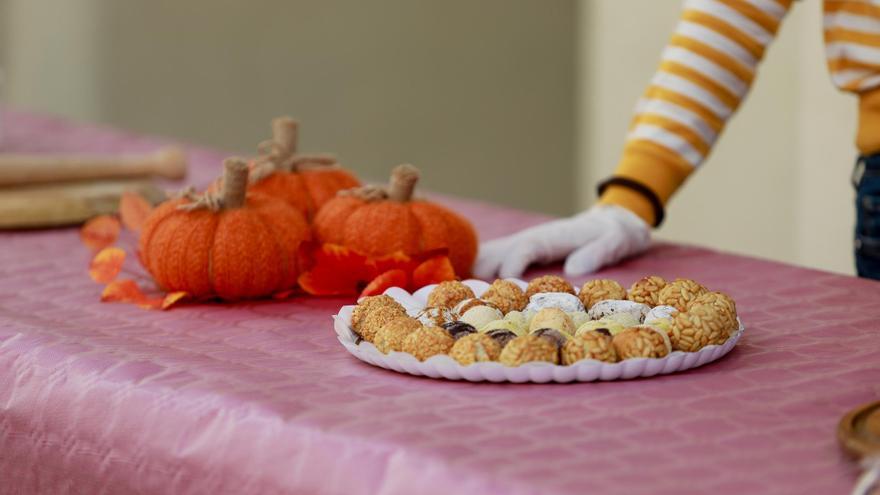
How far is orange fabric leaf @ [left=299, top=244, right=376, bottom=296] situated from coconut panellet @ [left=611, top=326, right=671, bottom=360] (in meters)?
0.34

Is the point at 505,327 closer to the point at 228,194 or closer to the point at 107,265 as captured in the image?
the point at 228,194

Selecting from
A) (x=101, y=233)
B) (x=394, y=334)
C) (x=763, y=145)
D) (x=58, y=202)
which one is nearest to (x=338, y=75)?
(x=763, y=145)

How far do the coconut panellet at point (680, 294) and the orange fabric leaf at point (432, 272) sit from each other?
23 centimetres

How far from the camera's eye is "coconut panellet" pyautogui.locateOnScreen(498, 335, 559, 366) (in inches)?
30.8

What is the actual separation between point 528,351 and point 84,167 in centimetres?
106

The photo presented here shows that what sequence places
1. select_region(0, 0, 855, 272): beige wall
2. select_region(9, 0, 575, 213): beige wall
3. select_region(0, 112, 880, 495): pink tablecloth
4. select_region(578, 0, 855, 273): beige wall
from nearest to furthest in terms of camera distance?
select_region(0, 112, 880, 495): pink tablecloth → select_region(578, 0, 855, 273): beige wall → select_region(0, 0, 855, 272): beige wall → select_region(9, 0, 575, 213): beige wall

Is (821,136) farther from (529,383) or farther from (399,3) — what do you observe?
(399,3)

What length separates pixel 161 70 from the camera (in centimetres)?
383

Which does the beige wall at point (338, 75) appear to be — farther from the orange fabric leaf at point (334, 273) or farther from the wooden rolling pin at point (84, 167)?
the orange fabric leaf at point (334, 273)

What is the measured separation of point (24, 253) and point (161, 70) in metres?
2.54

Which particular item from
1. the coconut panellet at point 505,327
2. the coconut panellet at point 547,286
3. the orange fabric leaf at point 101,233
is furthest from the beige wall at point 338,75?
the coconut panellet at point 505,327

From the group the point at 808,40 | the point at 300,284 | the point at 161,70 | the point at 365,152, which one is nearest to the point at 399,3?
the point at 365,152

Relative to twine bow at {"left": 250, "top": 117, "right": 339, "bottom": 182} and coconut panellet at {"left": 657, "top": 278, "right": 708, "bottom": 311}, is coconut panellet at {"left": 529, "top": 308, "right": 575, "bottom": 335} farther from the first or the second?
twine bow at {"left": 250, "top": 117, "right": 339, "bottom": 182}

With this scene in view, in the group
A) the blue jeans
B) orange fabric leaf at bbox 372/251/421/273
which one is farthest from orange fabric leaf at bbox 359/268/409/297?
the blue jeans
